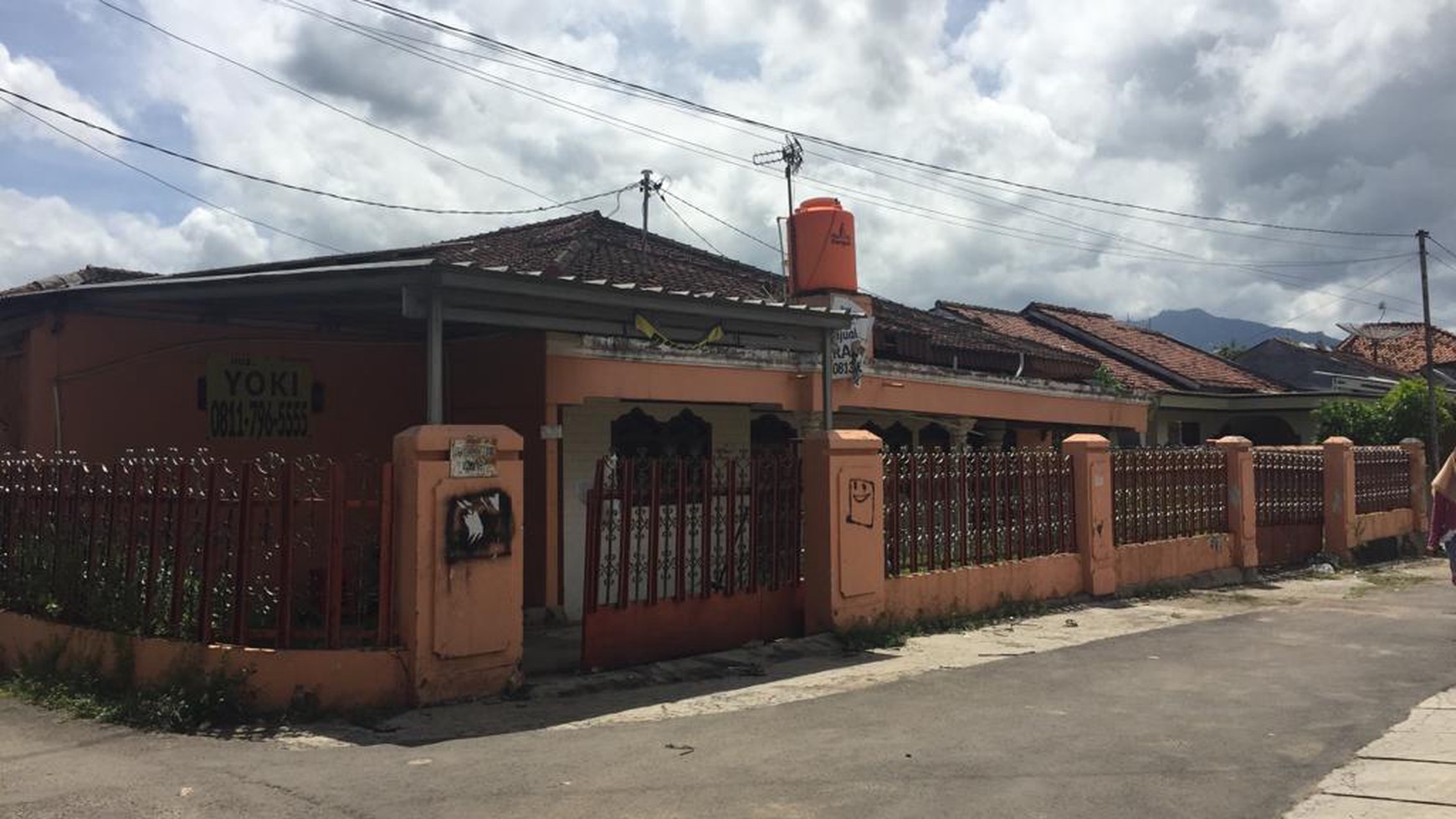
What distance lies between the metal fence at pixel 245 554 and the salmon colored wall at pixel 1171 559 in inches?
367

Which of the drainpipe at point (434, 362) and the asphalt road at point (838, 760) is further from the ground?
the drainpipe at point (434, 362)

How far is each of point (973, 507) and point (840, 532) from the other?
2.27 meters

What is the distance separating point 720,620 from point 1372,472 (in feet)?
48.3

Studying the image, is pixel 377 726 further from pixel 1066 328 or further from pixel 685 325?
pixel 1066 328

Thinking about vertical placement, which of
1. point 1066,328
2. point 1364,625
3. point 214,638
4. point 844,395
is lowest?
point 1364,625

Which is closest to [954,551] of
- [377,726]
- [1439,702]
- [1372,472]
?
[1439,702]

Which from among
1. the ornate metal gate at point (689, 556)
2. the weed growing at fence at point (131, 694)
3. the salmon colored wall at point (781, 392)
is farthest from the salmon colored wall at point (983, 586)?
the weed growing at fence at point (131, 694)

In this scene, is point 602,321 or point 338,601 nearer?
point 338,601

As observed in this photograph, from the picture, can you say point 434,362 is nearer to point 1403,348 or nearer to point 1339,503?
point 1339,503

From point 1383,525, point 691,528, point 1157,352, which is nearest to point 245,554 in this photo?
point 691,528

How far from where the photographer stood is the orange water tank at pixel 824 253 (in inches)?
567

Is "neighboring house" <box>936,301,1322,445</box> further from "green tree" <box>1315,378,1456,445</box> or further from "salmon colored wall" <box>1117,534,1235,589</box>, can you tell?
"salmon colored wall" <box>1117,534,1235,589</box>

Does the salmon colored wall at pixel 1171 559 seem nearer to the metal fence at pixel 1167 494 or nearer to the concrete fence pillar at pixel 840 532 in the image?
the metal fence at pixel 1167 494

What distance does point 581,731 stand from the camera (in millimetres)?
6371
